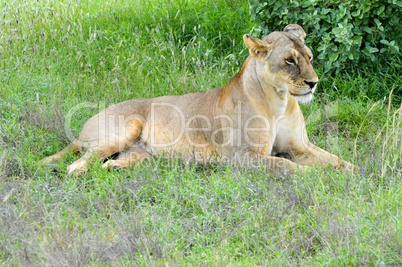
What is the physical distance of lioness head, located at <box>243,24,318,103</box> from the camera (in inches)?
211

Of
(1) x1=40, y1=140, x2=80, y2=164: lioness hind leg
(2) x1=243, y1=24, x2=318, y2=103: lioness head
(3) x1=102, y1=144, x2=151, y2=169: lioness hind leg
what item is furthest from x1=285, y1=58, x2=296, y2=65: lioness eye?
(1) x1=40, y1=140, x2=80, y2=164: lioness hind leg

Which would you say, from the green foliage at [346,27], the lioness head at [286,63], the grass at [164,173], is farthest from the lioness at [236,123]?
the green foliage at [346,27]

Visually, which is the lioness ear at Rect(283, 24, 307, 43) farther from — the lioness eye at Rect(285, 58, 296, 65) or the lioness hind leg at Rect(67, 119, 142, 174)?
the lioness hind leg at Rect(67, 119, 142, 174)

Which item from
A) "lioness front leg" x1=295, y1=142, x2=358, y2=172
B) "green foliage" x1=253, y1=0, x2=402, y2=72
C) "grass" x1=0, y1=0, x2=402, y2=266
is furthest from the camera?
"green foliage" x1=253, y1=0, x2=402, y2=72

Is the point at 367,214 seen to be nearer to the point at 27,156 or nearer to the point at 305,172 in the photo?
the point at 305,172

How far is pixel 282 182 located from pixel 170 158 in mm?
1006

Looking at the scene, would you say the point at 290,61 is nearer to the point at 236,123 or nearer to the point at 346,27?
the point at 236,123

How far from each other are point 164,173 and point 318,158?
3.80ft

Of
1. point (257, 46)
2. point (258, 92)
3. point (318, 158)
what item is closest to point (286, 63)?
point (257, 46)

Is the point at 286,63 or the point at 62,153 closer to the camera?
the point at 286,63

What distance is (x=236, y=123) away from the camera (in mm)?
5746

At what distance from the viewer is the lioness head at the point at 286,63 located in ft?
17.6

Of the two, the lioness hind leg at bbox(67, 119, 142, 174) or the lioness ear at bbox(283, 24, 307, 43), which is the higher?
the lioness ear at bbox(283, 24, 307, 43)

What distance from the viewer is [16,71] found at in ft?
23.9
